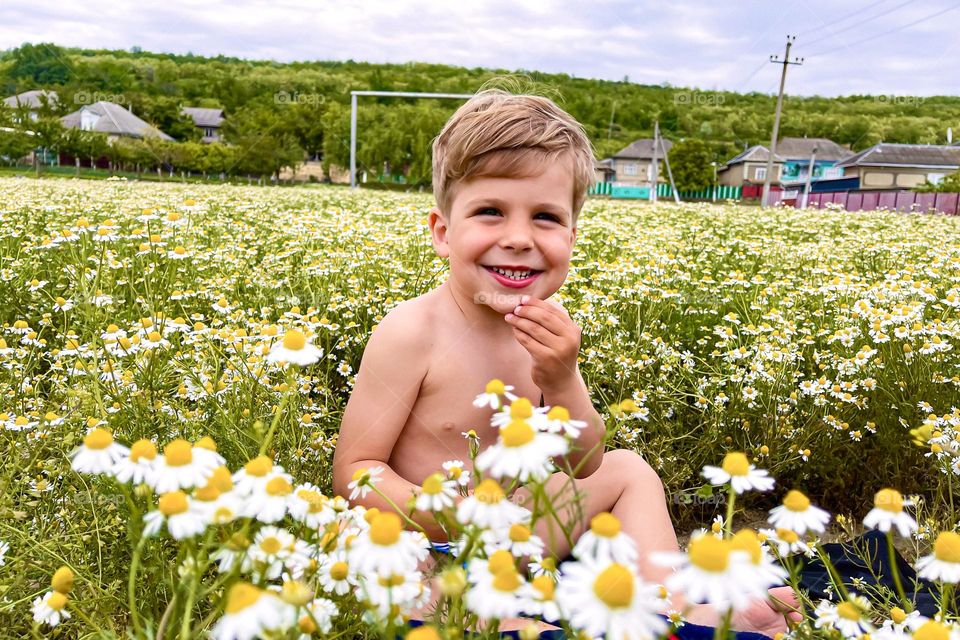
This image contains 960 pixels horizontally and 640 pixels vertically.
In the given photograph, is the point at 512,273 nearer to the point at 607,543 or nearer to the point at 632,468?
the point at 632,468

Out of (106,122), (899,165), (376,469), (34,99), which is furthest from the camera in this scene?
(106,122)

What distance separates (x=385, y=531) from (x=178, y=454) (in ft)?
0.87

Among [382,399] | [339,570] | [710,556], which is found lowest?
[382,399]

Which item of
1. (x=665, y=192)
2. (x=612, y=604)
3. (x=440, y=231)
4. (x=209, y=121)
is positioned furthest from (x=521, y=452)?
(x=209, y=121)

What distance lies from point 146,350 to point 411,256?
251 centimetres

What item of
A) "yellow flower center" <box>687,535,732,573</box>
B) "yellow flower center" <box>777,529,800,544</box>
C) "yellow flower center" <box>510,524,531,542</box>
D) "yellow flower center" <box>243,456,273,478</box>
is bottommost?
"yellow flower center" <box>777,529,800,544</box>

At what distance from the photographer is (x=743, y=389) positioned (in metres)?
2.63

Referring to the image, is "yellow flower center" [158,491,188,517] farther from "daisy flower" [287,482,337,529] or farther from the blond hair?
the blond hair

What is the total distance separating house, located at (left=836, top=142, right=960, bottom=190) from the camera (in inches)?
2285

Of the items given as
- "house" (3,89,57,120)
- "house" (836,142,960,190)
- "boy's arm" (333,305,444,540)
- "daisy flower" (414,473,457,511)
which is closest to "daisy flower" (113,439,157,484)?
"daisy flower" (414,473,457,511)

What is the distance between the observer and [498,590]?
0.73 meters

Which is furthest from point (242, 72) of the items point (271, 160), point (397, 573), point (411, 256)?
point (397, 573)

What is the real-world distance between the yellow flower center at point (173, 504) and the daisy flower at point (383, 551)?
0.19 meters

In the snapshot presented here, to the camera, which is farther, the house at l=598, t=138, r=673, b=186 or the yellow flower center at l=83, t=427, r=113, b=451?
the house at l=598, t=138, r=673, b=186
